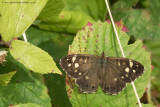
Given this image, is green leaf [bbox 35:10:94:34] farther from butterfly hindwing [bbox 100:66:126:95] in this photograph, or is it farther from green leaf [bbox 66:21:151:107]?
butterfly hindwing [bbox 100:66:126:95]

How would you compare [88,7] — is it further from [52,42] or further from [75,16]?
[52,42]

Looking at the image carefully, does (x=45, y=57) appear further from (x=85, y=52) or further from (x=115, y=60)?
(x=115, y=60)

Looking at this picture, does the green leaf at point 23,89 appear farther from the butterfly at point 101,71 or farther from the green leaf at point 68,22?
the green leaf at point 68,22

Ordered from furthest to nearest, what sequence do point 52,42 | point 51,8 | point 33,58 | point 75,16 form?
point 52,42
point 75,16
point 51,8
point 33,58

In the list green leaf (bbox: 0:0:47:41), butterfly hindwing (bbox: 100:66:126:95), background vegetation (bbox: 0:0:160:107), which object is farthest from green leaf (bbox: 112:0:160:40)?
green leaf (bbox: 0:0:47:41)

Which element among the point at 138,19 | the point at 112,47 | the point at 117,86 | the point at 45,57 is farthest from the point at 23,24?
the point at 138,19

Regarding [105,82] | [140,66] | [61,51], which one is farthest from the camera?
[61,51]

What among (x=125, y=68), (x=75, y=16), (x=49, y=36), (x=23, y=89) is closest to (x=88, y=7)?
(x=75, y=16)

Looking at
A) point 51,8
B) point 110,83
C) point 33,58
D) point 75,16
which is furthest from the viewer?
point 75,16

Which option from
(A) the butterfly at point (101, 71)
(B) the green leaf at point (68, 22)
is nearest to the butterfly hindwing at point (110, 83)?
(A) the butterfly at point (101, 71)
